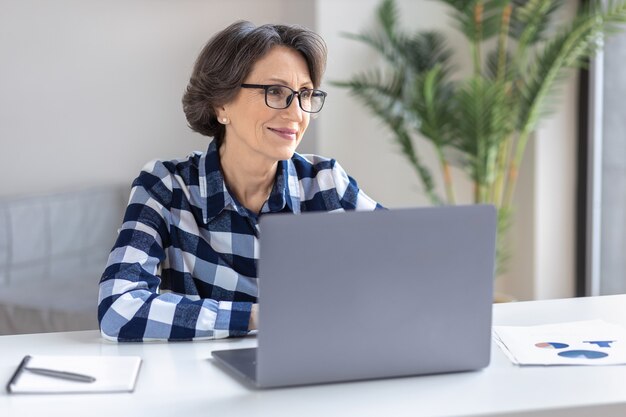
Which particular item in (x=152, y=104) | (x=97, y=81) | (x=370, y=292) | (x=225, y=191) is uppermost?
(x=97, y=81)

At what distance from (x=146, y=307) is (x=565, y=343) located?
79 centimetres

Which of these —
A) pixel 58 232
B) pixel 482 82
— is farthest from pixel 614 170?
pixel 58 232

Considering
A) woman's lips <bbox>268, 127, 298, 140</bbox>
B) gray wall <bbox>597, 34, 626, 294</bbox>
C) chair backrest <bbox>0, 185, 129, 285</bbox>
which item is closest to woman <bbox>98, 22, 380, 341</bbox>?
woman's lips <bbox>268, 127, 298, 140</bbox>

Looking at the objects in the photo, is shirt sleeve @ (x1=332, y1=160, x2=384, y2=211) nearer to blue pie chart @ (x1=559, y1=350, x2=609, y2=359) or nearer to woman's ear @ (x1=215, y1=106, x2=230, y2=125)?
woman's ear @ (x1=215, y1=106, x2=230, y2=125)

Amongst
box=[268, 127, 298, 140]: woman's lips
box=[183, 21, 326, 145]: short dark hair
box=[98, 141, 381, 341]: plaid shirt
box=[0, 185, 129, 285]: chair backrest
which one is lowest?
box=[0, 185, 129, 285]: chair backrest

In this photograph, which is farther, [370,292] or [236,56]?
[236,56]

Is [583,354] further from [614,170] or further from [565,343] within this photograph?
[614,170]

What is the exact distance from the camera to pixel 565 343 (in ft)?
5.43

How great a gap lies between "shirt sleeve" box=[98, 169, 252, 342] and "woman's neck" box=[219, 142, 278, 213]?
0.28m

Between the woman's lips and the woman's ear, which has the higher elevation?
the woman's ear

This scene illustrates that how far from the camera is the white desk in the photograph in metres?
1.32

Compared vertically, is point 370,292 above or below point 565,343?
above

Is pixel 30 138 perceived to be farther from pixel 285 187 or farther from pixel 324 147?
pixel 285 187

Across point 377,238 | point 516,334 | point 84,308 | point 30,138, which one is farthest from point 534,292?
point 377,238
